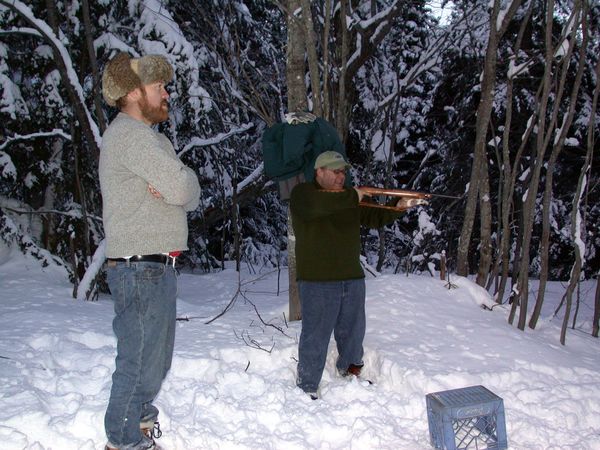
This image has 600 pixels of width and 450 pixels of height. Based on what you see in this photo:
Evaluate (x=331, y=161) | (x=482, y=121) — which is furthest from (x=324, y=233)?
(x=482, y=121)

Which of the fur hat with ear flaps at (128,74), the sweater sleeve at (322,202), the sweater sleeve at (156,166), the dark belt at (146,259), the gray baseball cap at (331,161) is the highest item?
the fur hat with ear flaps at (128,74)

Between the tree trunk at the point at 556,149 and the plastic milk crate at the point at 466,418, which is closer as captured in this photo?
the plastic milk crate at the point at 466,418

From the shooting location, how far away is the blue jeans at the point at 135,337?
95.4 inches

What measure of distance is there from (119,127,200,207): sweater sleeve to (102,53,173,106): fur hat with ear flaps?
21 cm

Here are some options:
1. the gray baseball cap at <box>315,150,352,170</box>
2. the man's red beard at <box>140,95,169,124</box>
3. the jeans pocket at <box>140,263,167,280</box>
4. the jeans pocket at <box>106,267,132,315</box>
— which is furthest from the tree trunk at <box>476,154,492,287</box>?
the jeans pocket at <box>106,267,132,315</box>

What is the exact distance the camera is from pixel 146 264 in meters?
2.43

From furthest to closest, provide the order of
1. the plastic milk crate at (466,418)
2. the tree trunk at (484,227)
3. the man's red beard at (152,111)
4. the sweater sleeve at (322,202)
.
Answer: the tree trunk at (484,227)
the sweater sleeve at (322,202)
the plastic milk crate at (466,418)
the man's red beard at (152,111)

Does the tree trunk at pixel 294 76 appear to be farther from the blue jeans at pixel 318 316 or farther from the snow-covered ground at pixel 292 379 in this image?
the blue jeans at pixel 318 316

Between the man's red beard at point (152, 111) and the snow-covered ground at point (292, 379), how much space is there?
1571 mm

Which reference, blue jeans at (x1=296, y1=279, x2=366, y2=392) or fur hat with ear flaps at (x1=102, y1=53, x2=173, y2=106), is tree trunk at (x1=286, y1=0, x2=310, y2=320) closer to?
blue jeans at (x1=296, y1=279, x2=366, y2=392)

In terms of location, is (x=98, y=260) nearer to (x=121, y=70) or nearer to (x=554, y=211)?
(x=121, y=70)

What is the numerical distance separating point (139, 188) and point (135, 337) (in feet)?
2.11

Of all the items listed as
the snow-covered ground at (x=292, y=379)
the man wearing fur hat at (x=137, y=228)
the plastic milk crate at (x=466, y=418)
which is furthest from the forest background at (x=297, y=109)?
the man wearing fur hat at (x=137, y=228)

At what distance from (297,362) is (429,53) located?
5036 millimetres
